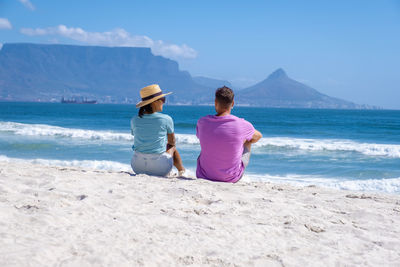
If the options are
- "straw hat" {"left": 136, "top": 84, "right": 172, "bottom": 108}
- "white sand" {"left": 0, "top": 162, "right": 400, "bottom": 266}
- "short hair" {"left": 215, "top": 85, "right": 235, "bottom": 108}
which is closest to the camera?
"white sand" {"left": 0, "top": 162, "right": 400, "bottom": 266}

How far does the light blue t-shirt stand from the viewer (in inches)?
192

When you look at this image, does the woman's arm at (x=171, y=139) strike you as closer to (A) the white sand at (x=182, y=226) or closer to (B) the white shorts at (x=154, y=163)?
(B) the white shorts at (x=154, y=163)

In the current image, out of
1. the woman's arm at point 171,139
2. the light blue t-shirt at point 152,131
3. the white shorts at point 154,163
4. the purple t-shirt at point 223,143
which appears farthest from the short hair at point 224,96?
the white shorts at point 154,163

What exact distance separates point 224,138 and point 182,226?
166 centimetres

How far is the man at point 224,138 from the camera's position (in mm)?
4395

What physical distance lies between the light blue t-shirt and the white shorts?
0.30 ft

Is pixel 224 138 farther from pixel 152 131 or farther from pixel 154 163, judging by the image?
pixel 154 163

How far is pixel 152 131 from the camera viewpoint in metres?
4.90

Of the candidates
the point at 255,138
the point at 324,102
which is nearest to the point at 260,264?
the point at 255,138

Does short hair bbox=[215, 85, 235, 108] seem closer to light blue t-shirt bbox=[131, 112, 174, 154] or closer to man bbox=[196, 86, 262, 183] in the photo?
man bbox=[196, 86, 262, 183]

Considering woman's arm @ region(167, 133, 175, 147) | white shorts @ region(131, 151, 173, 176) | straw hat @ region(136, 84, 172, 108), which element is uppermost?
straw hat @ region(136, 84, 172, 108)

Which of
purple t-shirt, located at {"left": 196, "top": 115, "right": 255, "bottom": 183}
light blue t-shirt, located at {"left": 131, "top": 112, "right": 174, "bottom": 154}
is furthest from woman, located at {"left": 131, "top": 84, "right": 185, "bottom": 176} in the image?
purple t-shirt, located at {"left": 196, "top": 115, "right": 255, "bottom": 183}

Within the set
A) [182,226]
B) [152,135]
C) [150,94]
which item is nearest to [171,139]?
[152,135]

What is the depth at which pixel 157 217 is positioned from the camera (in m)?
3.12
